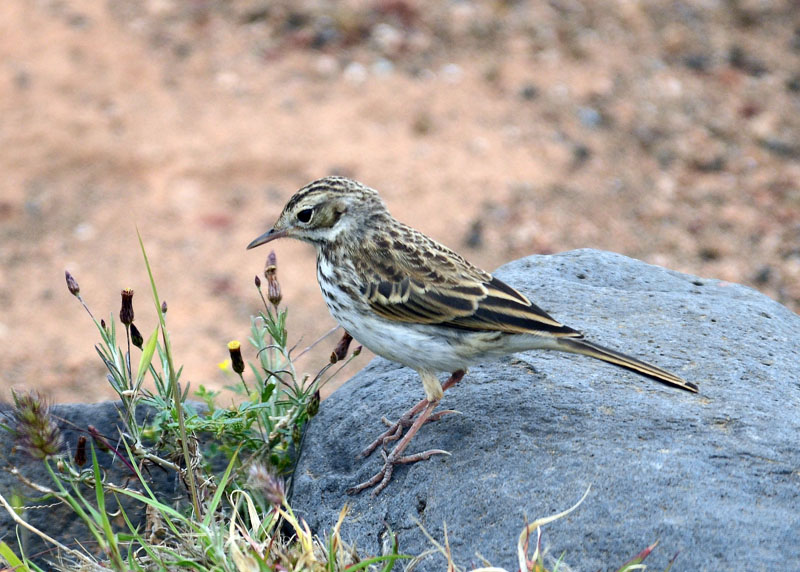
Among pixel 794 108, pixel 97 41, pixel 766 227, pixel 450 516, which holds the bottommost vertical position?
pixel 766 227

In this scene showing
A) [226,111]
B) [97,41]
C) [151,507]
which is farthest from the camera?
[97,41]

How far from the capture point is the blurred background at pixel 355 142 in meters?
10.2

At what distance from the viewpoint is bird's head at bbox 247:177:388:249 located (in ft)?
17.3

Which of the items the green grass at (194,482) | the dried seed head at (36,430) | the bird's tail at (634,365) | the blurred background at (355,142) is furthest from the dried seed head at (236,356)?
the blurred background at (355,142)

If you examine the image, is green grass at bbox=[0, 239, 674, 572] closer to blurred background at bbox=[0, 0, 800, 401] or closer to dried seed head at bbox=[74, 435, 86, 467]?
dried seed head at bbox=[74, 435, 86, 467]

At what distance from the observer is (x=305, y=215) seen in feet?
17.4

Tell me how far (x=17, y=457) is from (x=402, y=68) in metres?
8.49

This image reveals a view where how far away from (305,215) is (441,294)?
0.96 metres

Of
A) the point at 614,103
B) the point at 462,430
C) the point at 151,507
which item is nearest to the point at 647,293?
the point at 462,430

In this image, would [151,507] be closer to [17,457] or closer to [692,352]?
[17,457]

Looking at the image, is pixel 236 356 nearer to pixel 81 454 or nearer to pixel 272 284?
pixel 272 284

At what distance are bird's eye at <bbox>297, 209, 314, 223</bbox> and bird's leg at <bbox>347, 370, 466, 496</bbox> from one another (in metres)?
1.20

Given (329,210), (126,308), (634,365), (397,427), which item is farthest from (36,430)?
(634,365)

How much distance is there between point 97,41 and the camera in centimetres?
1280
